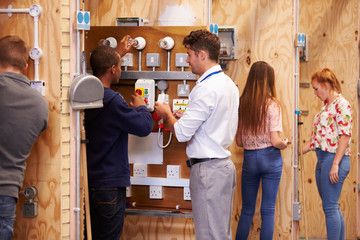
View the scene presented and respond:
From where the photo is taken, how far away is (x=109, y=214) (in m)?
3.51

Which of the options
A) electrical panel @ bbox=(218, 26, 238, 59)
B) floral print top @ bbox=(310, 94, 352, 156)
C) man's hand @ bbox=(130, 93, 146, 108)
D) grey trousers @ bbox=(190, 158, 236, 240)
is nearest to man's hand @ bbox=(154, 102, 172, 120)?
man's hand @ bbox=(130, 93, 146, 108)

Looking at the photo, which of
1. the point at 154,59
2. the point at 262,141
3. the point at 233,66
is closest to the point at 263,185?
the point at 262,141

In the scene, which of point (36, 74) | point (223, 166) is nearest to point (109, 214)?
point (223, 166)

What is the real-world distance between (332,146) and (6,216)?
114 inches

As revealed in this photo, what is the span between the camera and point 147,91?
416 cm

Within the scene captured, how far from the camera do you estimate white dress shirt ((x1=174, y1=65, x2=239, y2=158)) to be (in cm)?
336

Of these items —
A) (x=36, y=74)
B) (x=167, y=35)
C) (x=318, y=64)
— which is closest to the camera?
(x=36, y=74)

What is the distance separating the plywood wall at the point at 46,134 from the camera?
121 inches

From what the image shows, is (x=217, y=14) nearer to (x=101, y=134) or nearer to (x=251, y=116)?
(x=251, y=116)

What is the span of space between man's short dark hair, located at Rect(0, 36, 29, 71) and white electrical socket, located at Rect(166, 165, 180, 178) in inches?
67.8

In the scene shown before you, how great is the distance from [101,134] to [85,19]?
79cm

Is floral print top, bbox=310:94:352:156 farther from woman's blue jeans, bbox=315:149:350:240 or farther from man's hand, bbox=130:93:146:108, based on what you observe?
man's hand, bbox=130:93:146:108

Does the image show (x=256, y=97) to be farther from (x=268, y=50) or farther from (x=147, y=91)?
(x=147, y=91)

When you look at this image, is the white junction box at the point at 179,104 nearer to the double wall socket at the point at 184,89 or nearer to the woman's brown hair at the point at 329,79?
the double wall socket at the point at 184,89
